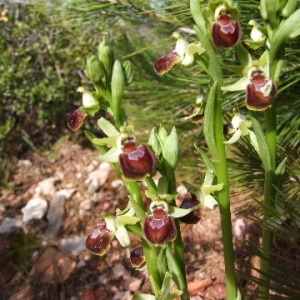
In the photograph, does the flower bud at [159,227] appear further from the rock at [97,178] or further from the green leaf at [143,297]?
the rock at [97,178]

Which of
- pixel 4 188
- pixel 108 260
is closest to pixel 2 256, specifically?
pixel 108 260

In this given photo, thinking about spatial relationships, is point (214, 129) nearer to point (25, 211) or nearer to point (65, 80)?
point (25, 211)

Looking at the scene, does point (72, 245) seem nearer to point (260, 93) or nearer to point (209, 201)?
point (209, 201)

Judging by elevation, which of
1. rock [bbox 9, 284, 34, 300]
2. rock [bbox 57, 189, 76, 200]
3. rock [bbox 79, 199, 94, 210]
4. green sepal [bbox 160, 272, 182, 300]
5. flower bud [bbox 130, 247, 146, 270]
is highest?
flower bud [bbox 130, 247, 146, 270]

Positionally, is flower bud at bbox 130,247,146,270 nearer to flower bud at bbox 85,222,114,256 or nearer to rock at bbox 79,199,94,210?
flower bud at bbox 85,222,114,256

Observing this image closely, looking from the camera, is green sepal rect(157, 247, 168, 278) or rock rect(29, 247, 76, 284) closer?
green sepal rect(157, 247, 168, 278)

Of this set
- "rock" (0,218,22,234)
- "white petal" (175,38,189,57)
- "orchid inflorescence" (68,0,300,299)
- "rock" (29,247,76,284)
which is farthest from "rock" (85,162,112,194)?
"white petal" (175,38,189,57)
